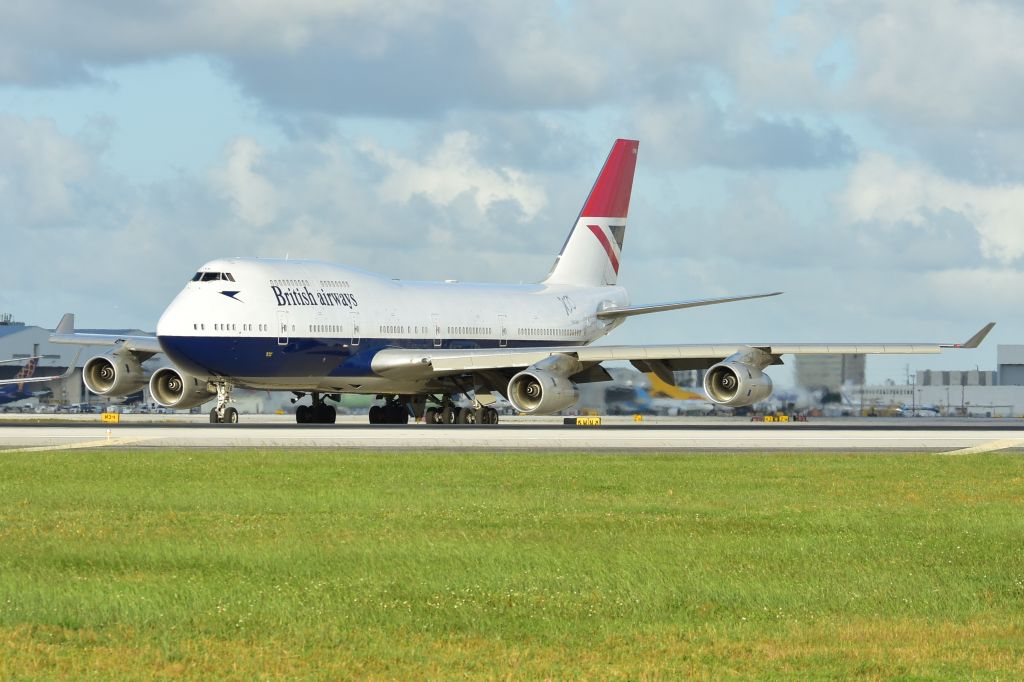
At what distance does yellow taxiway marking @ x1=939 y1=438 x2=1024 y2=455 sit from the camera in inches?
1449

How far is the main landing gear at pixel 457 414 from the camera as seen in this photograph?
55.6 m

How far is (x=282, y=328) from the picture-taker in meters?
50.3

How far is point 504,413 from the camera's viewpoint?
86938mm

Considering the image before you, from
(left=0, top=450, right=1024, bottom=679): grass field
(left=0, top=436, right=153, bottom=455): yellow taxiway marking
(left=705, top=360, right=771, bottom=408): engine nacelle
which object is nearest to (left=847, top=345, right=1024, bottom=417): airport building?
(left=705, top=360, right=771, bottom=408): engine nacelle

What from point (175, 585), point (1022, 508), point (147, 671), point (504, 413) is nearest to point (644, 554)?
point (175, 585)

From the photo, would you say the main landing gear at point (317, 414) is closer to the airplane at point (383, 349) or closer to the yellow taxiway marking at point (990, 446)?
the airplane at point (383, 349)

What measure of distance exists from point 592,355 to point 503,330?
808 cm

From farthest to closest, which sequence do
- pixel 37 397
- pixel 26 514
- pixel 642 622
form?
pixel 37 397 → pixel 26 514 → pixel 642 622

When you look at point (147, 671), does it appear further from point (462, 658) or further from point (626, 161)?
point (626, 161)

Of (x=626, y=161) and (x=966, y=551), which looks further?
(x=626, y=161)

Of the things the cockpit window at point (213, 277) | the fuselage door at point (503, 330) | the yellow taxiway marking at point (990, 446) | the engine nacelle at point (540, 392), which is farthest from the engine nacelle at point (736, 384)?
the cockpit window at point (213, 277)

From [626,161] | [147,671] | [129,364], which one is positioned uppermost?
[626,161]

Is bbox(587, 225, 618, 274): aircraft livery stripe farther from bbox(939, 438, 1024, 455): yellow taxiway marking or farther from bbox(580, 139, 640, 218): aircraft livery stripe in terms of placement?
bbox(939, 438, 1024, 455): yellow taxiway marking

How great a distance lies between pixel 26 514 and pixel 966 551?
40.8 feet
